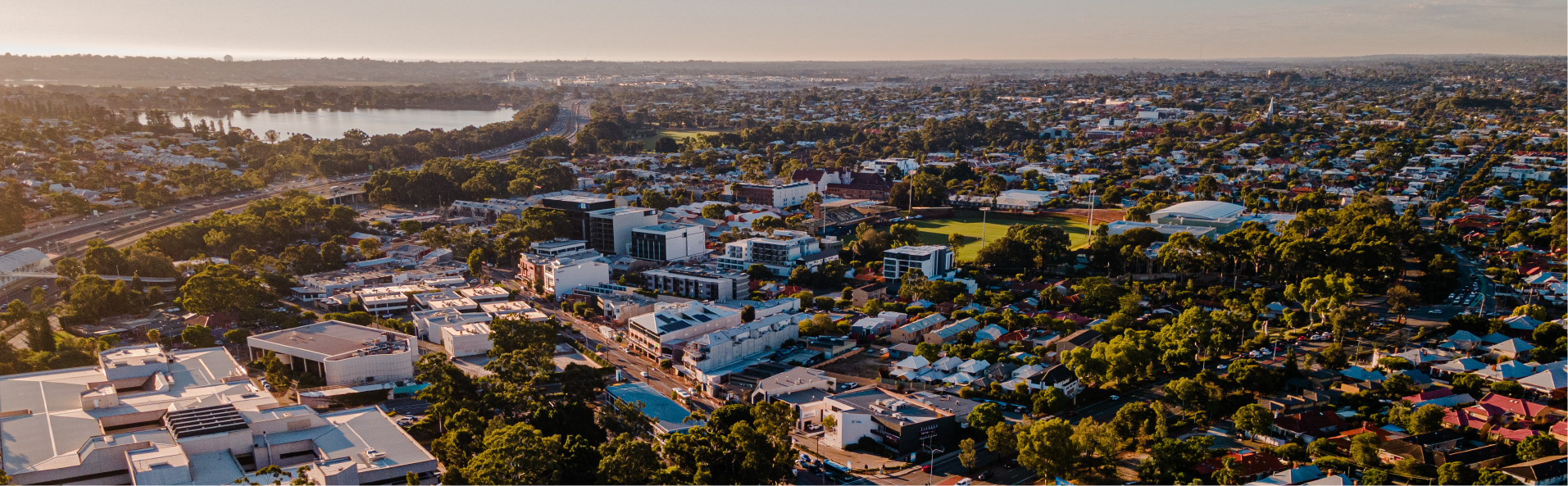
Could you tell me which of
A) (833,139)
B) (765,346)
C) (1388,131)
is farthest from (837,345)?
(1388,131)

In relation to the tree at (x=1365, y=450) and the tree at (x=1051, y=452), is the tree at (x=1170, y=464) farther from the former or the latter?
the tree at (x=1365, y=450)

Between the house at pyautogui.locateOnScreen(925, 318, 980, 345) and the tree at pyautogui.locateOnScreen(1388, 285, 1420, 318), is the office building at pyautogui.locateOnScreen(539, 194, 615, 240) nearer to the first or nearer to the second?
the house at pyautogui.locateOnScreen(925, 318, 980, 345)

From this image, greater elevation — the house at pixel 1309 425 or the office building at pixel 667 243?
the office building at pixel 667 243

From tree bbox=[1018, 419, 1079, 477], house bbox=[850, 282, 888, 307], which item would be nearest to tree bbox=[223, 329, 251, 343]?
house bbox=[850, 282, 888, 307]

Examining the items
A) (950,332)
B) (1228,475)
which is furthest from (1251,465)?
(950,332)

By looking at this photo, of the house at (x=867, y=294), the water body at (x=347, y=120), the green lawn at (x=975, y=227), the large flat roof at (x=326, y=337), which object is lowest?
the green lawn at (x=975, y=227)

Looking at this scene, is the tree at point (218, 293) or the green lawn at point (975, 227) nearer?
the tree at point (218, 293)

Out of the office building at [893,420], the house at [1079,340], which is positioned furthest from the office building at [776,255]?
the office building at [893,420]

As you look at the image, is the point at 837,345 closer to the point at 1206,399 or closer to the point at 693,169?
the point at 1206,399
